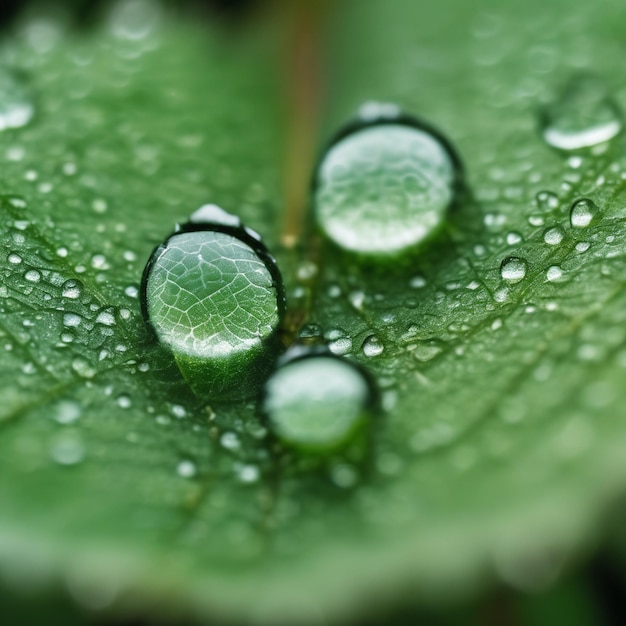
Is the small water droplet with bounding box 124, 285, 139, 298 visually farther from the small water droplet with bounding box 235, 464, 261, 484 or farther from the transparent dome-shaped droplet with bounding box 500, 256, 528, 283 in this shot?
the transparent dome-shaped droplet with bounding box 500, 256, 528, 283

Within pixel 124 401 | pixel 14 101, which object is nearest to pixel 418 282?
pixel 124 401

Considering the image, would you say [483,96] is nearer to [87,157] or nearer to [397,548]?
[87,157]

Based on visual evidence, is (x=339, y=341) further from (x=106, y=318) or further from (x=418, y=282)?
(x=106, y=318)

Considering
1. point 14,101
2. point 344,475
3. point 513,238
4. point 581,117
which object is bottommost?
point 344,475

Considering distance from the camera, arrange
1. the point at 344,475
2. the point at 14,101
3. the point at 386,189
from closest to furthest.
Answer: the point at 344,475, the point at 386,189, the point at 14,101

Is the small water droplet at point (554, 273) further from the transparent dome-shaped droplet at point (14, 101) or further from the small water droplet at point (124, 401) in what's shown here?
Answer: the transparent dome-shaped droplet at point (14, 101)

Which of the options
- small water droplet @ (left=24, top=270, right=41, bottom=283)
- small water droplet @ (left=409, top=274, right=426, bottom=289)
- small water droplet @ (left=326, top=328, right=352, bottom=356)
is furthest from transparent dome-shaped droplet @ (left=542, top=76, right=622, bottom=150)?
small water droplet @ (left=24, top=270, right=41, bottom=283)

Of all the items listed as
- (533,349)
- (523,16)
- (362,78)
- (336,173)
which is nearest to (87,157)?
(336,173)
